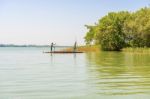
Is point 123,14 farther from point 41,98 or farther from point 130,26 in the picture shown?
point 41,98

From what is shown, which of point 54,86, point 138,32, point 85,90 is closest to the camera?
point 85,90

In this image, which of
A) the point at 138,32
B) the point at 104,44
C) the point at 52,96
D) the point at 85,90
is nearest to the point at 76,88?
the point at 85,90

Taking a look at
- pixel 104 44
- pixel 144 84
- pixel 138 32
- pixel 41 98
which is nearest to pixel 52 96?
pixel 41 98

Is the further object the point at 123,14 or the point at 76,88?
the point at 123,14

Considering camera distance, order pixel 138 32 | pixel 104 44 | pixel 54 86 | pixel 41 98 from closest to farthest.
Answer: pixel 41 98, pixel 54 86, pixel 138 32, pixel 104 44

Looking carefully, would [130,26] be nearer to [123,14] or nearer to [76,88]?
[123,14]

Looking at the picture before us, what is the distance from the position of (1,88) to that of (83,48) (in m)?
74.5

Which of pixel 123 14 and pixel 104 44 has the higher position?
pixel 123 14

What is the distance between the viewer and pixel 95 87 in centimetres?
1680

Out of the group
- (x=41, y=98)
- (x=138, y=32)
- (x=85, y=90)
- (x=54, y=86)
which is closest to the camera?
(x=41, y=98)

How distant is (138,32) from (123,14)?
1296cm

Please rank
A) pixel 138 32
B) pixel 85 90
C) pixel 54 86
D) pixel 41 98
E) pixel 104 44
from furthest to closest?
pixel 104 44 < pixel 138 32 < pixel 54 86 < pixel 85 90 < pixel 41 98

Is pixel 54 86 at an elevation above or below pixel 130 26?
below

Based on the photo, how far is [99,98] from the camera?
546 inches
